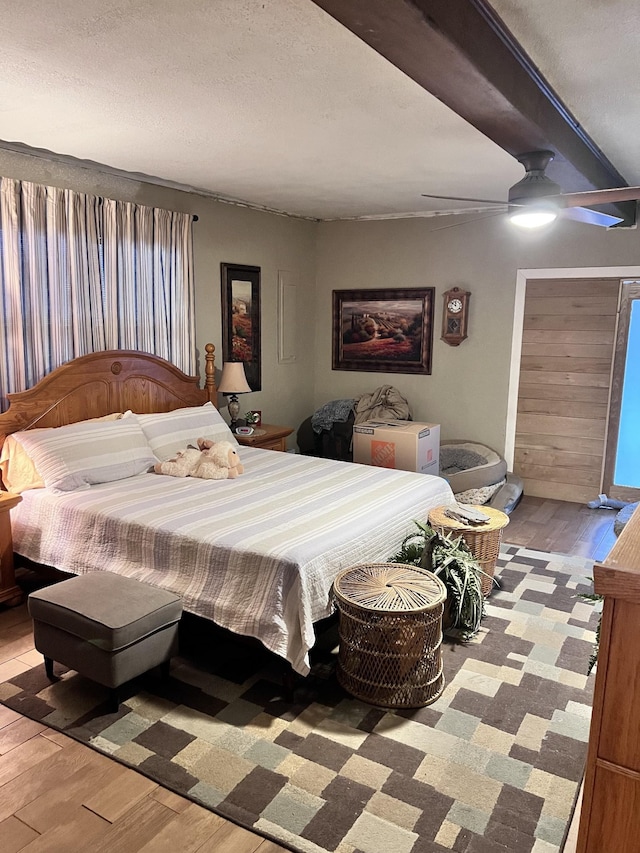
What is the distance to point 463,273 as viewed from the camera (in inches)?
221

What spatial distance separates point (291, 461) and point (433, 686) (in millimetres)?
2051

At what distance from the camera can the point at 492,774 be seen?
216 centimetres

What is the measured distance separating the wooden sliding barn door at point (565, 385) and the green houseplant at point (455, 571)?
2.62 metres

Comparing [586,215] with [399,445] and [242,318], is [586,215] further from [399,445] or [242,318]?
[242,318]

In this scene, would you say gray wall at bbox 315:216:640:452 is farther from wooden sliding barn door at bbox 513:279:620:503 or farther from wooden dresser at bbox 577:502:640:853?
wooden dresser at bbox 577:502:640:853

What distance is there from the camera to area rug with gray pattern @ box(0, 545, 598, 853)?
1.94 metres

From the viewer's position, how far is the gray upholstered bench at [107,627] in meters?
2.38

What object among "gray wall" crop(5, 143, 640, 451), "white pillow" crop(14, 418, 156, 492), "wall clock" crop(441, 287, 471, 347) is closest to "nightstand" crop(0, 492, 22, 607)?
"white pillow" crop(14, 418, 156, 492)

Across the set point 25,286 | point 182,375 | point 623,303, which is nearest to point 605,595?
point 25,286

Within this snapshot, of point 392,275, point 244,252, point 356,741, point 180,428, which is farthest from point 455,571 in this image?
point 392,275

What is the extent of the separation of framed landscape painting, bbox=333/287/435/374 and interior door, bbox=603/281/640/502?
1631mm

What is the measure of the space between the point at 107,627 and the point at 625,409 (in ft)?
14.7

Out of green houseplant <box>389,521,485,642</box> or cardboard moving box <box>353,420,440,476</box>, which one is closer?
green houseplant <box>389,521,485,642</box>

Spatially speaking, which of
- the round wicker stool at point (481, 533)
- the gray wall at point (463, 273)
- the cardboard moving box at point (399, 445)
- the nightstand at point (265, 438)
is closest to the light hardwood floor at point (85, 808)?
the round wicker stool at point (481, 533)
